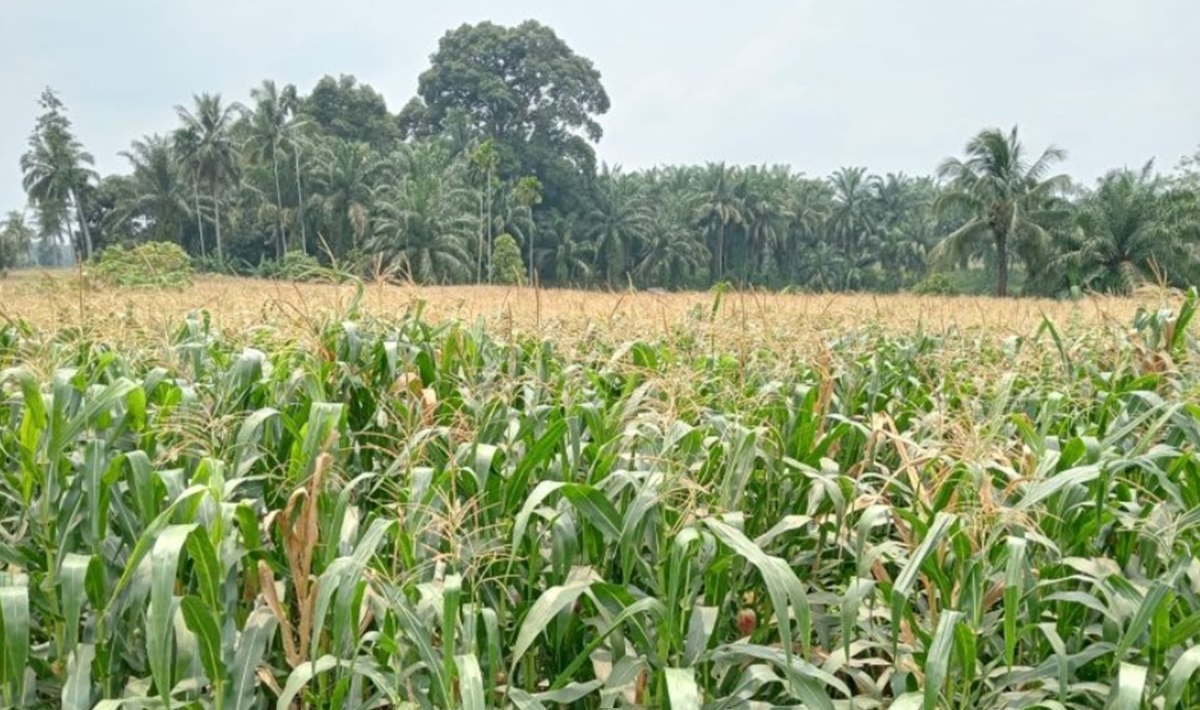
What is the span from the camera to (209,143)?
43.9 metres

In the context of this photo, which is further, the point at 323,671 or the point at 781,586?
the point at 323,671

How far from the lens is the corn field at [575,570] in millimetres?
1512

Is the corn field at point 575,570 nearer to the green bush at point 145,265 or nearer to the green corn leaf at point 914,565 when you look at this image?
the green corn leaf at point 914,565

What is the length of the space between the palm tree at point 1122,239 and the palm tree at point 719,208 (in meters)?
24.3

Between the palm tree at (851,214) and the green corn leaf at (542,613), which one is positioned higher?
the palm tree at (851,214)

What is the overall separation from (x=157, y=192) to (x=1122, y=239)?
158ft

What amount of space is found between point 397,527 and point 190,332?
323cm

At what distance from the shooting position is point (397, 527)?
1685 millimetres

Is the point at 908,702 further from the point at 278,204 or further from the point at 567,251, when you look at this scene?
the point at 567,251

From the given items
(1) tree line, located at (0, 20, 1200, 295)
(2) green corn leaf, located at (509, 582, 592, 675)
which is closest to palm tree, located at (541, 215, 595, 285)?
(1) tree line, located at (0, 20, 1200, 295)

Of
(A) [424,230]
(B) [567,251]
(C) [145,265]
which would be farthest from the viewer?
(B) [567,251]

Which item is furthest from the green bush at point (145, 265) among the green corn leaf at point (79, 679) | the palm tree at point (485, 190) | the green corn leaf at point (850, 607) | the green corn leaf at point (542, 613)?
the green corn leaf at point (850, 607)

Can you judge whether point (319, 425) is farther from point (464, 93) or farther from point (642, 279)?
point (464, 93)

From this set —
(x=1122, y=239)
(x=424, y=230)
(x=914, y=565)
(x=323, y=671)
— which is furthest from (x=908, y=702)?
(x=424, y=230)
